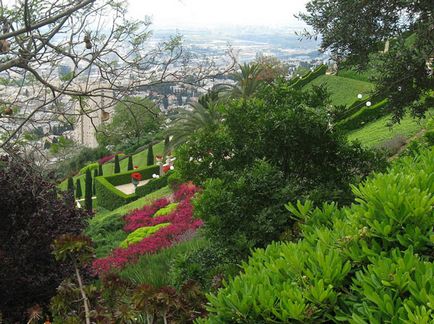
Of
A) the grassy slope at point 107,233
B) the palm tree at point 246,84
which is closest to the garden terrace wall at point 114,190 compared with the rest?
the palm tree at point 246,84

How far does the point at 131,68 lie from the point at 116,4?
610mm

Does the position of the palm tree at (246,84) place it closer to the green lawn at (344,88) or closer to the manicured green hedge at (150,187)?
the green lawn at (344,88)

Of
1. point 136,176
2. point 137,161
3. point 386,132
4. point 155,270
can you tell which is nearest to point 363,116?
point 386,132

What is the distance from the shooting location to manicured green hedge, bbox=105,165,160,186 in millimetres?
29594

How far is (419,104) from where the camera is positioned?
825 centimetres

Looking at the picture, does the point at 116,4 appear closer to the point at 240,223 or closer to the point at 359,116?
the point at 240,223

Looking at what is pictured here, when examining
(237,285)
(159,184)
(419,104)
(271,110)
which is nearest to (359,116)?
(159,184)

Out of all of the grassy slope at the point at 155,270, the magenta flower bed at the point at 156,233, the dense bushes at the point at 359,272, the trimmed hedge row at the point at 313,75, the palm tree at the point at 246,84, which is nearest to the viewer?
the dense bushes at the point at 359,272

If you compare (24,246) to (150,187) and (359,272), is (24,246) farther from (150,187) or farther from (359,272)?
(150,187)

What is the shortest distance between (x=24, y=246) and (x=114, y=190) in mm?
19379

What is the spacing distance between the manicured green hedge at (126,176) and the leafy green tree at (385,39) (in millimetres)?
22327

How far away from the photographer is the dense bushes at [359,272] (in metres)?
2.36

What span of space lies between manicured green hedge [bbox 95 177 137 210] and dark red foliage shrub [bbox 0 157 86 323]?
18.1 meters

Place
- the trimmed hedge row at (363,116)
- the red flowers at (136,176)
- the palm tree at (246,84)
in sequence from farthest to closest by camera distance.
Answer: the red flowers at (136,176), the palm tree at (246,84), the trimmed hedge row at (363,116)
